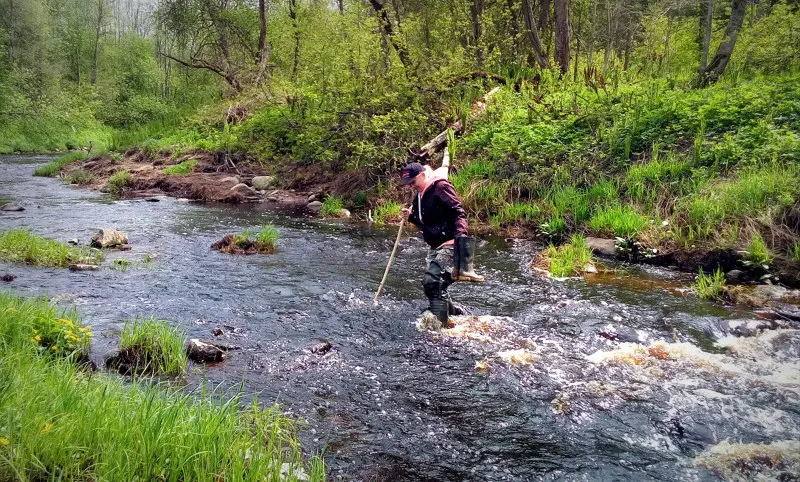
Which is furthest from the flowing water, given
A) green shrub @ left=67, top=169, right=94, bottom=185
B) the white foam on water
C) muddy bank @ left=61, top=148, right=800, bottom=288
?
green shrub @ left=67, top=169, right=94, bottom=185

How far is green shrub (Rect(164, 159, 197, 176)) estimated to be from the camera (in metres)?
20.5

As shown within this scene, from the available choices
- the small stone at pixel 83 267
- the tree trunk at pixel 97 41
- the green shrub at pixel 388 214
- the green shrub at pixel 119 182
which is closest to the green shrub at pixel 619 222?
the green shrub at pixel 388 214

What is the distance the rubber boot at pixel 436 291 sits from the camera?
7129 millimetres

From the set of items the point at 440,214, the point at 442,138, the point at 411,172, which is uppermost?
the point at 442,138

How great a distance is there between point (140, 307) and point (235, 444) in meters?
4.79

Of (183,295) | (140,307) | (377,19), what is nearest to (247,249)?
(183,295)

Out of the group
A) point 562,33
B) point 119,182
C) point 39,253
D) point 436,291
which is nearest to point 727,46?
point 562,33

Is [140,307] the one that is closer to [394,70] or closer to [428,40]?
[394,70]

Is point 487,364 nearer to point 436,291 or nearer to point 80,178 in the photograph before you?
point 436,291

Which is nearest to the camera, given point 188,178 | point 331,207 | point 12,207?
point 12,207

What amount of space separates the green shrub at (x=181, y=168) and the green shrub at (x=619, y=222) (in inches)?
600

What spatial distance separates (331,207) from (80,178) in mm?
11464

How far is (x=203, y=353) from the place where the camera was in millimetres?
5695

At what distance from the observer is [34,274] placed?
27.6 ft
